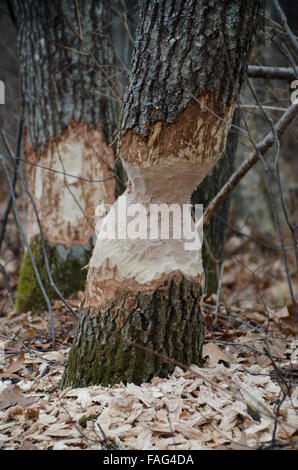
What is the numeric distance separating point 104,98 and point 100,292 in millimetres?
2316

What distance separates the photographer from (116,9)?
3859mm

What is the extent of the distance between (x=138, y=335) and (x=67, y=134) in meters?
2.41

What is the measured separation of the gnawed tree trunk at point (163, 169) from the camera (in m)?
1.98

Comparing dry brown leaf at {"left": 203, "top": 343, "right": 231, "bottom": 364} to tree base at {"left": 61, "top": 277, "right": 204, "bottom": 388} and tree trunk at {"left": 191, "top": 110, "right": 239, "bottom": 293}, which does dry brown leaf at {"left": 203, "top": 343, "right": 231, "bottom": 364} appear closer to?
tree base at {"left": 61, "top": 277, "right": 204, "bottom": 388}

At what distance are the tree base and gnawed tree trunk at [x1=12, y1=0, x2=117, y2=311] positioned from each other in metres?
1.82

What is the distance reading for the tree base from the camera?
2.16 m

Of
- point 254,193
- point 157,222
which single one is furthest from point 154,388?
point 254,193

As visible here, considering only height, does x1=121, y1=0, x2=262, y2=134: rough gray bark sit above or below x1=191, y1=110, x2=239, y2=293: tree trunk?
above

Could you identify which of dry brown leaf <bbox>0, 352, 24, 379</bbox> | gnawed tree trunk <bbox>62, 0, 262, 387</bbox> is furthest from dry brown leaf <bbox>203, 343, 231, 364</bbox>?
dry brown leaf <bbox>0, 352, 24, 379</bbox>

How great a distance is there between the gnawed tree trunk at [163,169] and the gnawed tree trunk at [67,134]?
1.74 metres

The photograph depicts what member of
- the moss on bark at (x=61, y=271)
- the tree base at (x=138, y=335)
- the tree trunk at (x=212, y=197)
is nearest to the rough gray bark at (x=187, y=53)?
the tree base at (x=138, y=335)

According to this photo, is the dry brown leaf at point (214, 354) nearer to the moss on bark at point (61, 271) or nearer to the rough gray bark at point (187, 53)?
the rough gray bark at point (187, 53)

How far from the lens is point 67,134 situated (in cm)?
398
